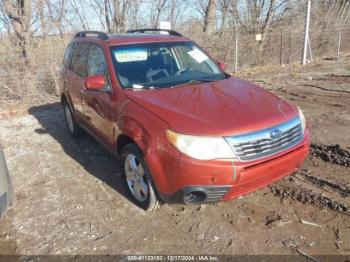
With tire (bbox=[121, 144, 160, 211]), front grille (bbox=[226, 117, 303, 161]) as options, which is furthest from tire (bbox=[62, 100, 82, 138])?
front grille (bbox=[226, 117, 303, 161])

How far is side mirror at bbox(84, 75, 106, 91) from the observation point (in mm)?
4125

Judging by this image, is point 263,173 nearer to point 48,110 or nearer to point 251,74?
point 48,110

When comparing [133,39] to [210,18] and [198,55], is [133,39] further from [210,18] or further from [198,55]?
[210,18]

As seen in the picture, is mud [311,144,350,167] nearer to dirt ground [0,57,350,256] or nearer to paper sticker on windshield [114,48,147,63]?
dirt ground [0,57,350,256]

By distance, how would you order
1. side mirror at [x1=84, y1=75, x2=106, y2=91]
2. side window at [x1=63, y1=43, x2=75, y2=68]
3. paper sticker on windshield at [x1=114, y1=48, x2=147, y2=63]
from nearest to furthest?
side mirror at [x1=84, y1=75, x2=106, y2=91], paper sticker on windshield at [x1=114, y1=48, x2=147, y2=63], side window at [x1=63, y1=43, x2=75, y2=68]

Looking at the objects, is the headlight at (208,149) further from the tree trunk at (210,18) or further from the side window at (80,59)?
the tree trunk at (210,18)

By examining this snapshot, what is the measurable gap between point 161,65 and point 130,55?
0.39 meters

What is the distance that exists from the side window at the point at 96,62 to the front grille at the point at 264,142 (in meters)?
2.03

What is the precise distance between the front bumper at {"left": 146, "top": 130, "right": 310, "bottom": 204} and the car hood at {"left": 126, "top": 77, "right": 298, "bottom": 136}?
0.26 meters

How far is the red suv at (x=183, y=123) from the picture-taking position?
10.3 ft

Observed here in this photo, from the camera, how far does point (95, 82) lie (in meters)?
4.14

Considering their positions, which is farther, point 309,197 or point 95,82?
point 95,82

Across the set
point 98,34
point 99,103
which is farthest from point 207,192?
point 98,34

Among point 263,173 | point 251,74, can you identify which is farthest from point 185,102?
point 251,74
